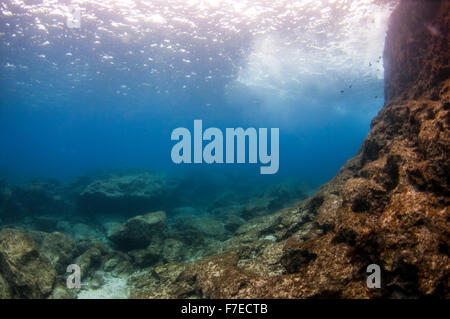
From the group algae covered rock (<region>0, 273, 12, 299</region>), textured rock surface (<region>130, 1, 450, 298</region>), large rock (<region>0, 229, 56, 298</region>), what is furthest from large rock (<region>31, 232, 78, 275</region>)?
textured rock surface (<region>130, 1, 450, 298</region>)

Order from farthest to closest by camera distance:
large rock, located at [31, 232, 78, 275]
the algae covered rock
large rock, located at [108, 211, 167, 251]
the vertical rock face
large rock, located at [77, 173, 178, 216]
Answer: large rock, located at [77, 173, 178, 216] → large rock, located at [108, 211, 167, 251] → large rock, located at [31, 232, 78, 275] → the vertical rock face → the algae covered rock

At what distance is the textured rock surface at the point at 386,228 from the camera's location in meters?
4.82

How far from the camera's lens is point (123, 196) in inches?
974

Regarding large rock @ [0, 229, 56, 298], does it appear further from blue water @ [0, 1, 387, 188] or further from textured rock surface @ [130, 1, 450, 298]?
blue water @ [0, 1, 387, 188]

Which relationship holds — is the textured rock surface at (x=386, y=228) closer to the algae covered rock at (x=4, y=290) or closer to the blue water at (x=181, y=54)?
the algae covered rock at (x=4, y=290)

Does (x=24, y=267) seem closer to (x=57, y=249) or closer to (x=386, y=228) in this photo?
(x=57, y=249)

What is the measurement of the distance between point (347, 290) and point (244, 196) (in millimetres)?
29418

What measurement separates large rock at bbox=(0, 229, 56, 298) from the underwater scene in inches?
1.7

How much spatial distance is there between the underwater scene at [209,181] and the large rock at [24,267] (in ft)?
0.14

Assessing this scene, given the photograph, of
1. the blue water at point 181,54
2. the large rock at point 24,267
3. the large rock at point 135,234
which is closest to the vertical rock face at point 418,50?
the blue water at point 181,54

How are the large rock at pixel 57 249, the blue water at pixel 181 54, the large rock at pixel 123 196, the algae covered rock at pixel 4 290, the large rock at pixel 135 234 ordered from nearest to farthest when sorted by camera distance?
the algae covered rock at pixel 4 290, the large rock at pixel 57 249, the large rock at pixel 135 234, the blue water at pixel 181 54, the large rock at pixel 123 196

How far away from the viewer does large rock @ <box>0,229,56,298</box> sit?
756cm

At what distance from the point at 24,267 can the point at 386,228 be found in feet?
38.3

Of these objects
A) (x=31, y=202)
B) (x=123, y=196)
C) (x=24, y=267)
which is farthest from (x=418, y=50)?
(x=31, y=202)
